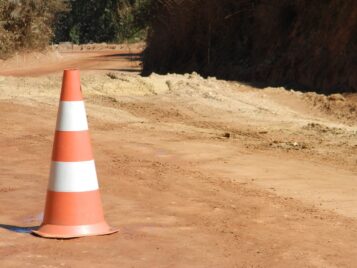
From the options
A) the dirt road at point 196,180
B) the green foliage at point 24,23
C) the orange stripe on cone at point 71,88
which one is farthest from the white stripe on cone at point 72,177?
the green foliage at point 24,23

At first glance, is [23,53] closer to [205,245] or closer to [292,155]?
[292,155]

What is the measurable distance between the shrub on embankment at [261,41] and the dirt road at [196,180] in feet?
9.61

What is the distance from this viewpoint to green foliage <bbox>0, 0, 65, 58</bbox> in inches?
1421

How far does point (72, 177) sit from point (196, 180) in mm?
2542

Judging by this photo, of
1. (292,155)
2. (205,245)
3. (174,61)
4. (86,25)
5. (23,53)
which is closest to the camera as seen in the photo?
(205,245)

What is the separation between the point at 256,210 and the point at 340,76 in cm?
1243

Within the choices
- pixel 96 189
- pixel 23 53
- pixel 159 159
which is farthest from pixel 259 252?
pixel 23 53

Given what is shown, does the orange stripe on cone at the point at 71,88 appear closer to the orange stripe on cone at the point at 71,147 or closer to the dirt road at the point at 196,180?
the orange stripe on cone at the point at 71,147

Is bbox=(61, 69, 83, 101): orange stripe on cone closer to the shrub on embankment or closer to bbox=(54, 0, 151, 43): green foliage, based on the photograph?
the shrub on embankment

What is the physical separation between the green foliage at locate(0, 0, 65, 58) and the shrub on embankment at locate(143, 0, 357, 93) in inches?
375

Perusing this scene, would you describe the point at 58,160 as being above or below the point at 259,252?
above

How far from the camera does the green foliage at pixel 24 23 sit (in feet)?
118

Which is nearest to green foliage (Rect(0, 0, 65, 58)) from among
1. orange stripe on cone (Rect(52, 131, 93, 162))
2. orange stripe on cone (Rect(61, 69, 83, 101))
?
orange stripe on cone (Rect(61, 69, 83, 101))

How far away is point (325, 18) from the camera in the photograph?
67.7 feet
